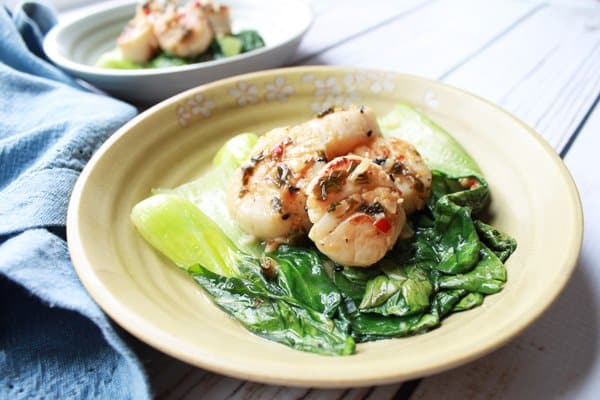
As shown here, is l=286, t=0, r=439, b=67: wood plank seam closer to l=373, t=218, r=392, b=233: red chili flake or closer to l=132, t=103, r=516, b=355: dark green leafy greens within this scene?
l=132, t=103, r=516, b=355: dark green leafy greens

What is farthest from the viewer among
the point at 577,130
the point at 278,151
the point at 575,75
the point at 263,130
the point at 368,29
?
the point at 368,29

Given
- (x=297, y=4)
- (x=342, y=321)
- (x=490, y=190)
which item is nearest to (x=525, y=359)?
(x=342, y=321)

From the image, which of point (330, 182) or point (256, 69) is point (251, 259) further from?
point (256, 69)

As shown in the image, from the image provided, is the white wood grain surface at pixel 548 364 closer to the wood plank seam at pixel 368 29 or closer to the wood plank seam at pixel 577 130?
the wood plank seam at pixel 577 130

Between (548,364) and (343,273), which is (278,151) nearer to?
(343,273)

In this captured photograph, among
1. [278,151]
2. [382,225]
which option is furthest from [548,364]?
[278,151]

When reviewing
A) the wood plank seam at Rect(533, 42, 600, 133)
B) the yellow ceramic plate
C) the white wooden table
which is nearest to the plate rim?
the yellow ceramic plate

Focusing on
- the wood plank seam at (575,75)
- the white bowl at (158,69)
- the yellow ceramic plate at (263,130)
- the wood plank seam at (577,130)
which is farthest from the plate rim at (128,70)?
the wood plank seam at (577,130)
